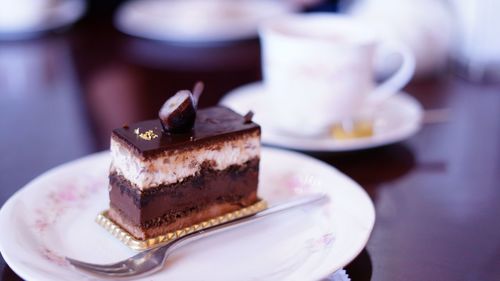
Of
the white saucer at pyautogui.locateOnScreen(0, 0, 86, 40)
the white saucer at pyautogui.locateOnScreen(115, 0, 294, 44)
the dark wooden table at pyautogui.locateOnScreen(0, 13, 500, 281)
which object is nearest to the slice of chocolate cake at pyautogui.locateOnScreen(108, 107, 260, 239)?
the dark wooden table at pyautogui.locateOnScreen(0, 13, 500, 281)

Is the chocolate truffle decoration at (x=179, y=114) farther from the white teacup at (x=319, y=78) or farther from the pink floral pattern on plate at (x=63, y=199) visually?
the white teacup at (x=319, y=78)

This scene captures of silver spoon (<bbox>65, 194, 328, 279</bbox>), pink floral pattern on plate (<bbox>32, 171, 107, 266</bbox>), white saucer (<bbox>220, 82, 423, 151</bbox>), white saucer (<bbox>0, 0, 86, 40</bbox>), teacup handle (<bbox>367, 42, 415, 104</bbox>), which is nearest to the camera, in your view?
silver spoon (<bbox>65, 194, 328, 279</bbox>)

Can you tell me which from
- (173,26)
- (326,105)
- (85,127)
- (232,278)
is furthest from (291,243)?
(173,26)

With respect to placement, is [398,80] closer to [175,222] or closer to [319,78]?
[319,78]

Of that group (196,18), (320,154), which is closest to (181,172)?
(320,154)

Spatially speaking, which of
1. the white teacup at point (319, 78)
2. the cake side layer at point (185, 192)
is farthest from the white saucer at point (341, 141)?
the cake side layer at point (185, 192)

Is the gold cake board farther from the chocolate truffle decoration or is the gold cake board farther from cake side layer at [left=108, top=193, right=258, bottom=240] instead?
the chocolate truffle decoration

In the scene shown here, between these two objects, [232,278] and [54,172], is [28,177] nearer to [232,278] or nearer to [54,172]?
[54,172]
